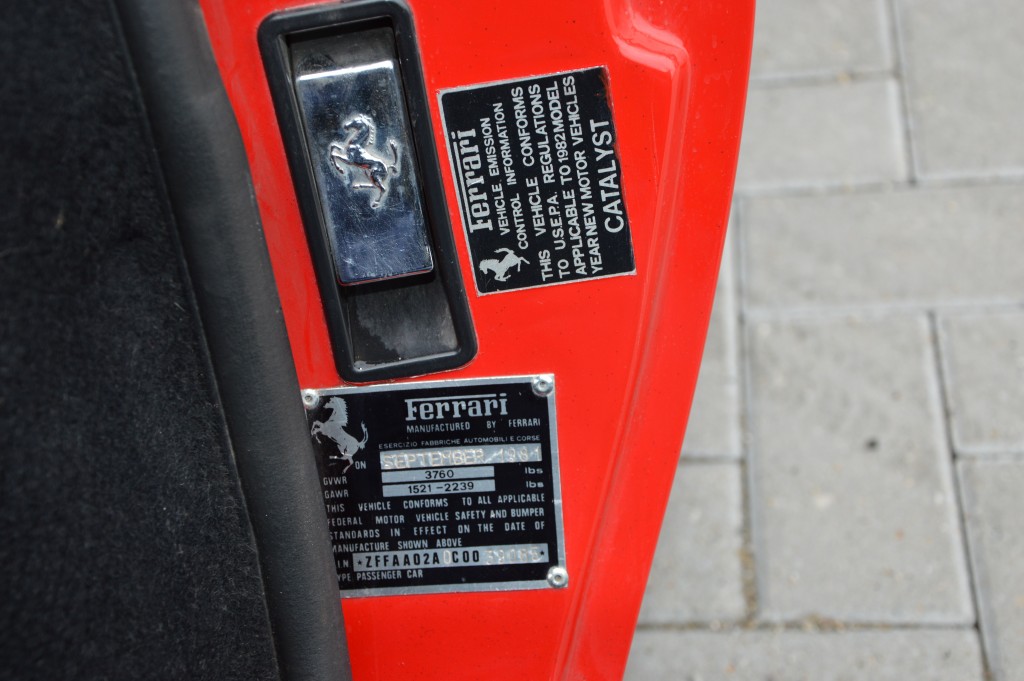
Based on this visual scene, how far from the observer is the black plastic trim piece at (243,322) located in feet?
3.01

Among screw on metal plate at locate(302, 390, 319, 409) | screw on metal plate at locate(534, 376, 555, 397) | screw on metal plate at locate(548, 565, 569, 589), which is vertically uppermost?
screw on metal plate at locate(302, 390, 319, 409)

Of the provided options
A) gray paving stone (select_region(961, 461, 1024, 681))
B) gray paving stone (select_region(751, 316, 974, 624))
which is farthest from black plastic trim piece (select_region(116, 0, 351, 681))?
gray paving stone (select_region(961, 461, 1024, 681))

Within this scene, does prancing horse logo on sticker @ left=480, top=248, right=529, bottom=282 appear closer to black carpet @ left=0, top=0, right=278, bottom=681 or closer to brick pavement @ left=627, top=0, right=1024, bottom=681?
black carpet @ left=0, top=0, right=278, bottom=681

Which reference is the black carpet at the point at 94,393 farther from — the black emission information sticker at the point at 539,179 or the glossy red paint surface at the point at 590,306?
the black emission information sticker at the point at 539,179

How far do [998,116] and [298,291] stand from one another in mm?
2382

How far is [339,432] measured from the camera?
1110mm

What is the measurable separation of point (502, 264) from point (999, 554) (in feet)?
5.19

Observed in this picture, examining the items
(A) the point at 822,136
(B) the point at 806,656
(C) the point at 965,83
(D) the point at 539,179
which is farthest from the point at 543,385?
(C) the point at 965,83

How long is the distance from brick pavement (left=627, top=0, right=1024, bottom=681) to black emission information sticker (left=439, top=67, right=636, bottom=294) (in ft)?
4.35

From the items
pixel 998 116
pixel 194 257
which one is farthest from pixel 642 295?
pixel 998 116

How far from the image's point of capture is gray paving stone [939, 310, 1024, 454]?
2.32 metres

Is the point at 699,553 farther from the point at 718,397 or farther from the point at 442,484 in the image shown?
the point at 442,484

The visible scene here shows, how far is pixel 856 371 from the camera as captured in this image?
8.06 feet

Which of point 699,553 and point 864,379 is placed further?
point 864,379
